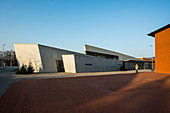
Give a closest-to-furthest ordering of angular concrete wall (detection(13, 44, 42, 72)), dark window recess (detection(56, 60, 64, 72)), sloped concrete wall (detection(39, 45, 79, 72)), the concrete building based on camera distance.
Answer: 1. the concrete building
2. angular concrete wall (detection(13, 44, 42, 72))
3. sloped concrete wall (detection(39, 45, 79, 72))
4. dark window recess (detection(56, 60, 64, 72))

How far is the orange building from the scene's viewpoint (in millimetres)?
19594

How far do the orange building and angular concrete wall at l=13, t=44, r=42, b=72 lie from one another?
2249 centimetres

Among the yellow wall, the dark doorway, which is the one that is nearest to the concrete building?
the dark doorway

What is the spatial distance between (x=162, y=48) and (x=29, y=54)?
25331mm

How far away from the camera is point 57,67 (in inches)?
1009

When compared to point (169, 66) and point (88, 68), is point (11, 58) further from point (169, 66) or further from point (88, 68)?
point (169, 66)

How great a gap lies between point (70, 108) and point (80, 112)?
56cm

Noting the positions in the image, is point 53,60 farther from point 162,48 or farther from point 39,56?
point 162,48

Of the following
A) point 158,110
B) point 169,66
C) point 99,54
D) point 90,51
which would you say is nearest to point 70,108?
point 158,110

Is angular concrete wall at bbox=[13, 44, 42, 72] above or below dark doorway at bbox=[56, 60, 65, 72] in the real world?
above

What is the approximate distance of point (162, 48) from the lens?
67.4 ft

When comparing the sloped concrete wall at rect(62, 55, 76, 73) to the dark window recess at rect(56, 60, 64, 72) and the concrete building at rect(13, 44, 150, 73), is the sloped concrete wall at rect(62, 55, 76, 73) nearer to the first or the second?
the concrete building at rect(13, 44, 150, 73)

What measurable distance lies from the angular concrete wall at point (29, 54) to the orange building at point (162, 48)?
22490 millimetres

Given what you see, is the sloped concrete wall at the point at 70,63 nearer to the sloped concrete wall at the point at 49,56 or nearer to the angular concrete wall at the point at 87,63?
the angular concrete wall at the point at 87,63
